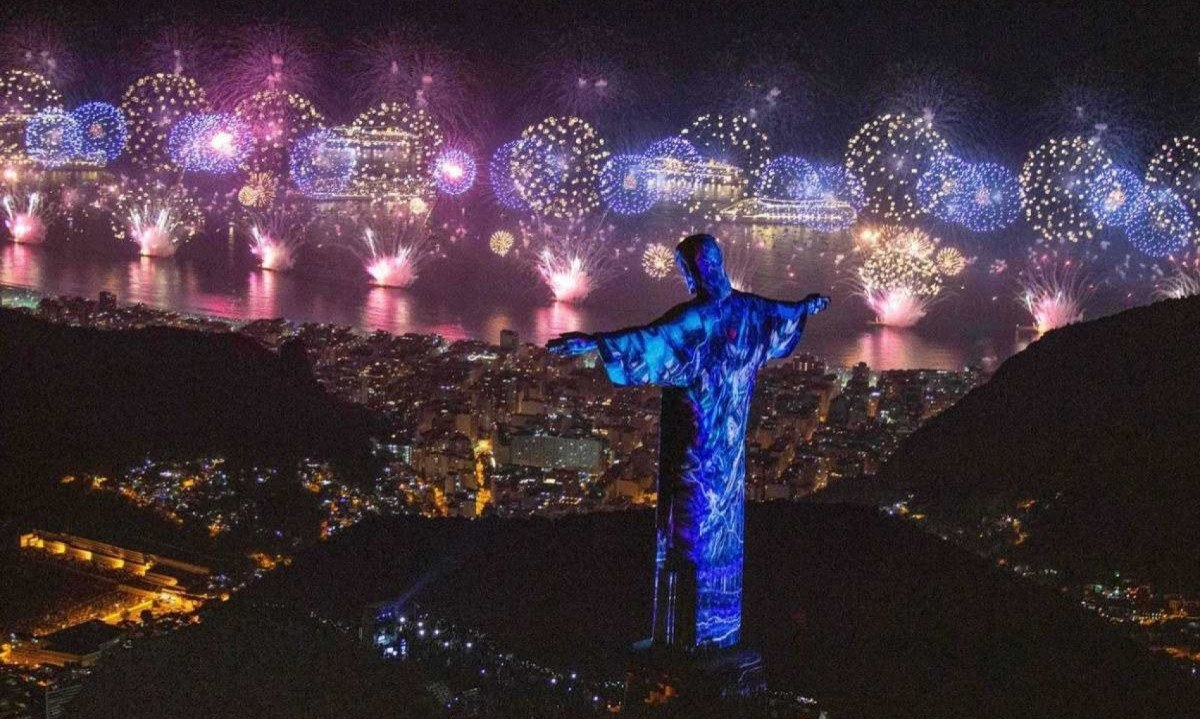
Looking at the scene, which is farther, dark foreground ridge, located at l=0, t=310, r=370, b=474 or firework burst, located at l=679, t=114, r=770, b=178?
firework burst, located at l=679, t=114, r=770, b=178

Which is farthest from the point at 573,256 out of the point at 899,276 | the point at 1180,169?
the point at 1180,169

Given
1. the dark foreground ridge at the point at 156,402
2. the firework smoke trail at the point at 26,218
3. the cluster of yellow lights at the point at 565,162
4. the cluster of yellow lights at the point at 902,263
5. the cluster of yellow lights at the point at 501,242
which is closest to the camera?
the dark foreground ridge at the point at 156,402

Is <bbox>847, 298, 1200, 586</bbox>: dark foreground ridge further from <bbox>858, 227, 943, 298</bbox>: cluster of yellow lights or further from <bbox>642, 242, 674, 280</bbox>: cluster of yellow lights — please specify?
<bbox>642, 242, 674, 280</bbox>: cluster of yellow lights

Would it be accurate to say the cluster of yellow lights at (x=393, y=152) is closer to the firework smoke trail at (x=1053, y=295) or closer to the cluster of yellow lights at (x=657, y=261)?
the cluster of yellow lights at (x=657, y=261)

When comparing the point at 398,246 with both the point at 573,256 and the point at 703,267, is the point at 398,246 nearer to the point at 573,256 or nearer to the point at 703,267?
the point at 573,256

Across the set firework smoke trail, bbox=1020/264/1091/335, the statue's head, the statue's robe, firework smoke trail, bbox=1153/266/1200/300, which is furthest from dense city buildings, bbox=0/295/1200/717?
firework smoke trail, bbox=1153/266/1200/300

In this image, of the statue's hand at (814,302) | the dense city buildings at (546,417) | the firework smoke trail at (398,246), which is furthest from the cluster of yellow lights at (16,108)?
the statue's hand at (814,302)

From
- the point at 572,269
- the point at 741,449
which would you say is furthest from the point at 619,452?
the point at 572,269
